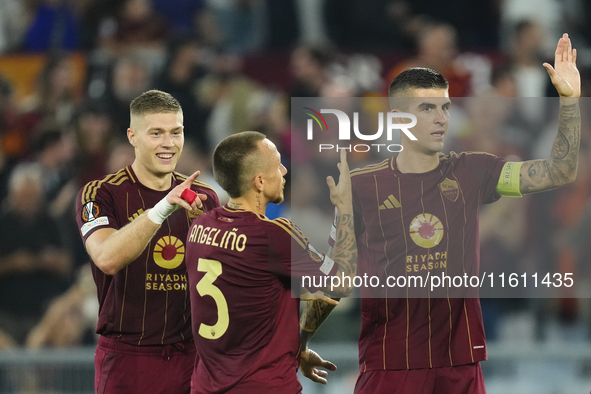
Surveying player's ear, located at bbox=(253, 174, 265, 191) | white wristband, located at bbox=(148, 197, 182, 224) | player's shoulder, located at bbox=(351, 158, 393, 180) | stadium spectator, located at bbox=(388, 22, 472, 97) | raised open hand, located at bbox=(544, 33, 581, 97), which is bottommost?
white wristband, located at bbox=(148, 197, 182, 224)

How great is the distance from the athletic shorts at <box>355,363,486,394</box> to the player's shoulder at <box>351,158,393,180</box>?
105 cm

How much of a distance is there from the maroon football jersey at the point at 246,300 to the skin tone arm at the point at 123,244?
0.28 m

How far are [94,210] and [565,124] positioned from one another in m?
2.51

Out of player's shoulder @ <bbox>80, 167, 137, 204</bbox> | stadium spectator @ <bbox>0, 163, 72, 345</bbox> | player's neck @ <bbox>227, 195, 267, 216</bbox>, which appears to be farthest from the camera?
stadium spectator @ <bbox>0, 163, 72, 345</bbox>

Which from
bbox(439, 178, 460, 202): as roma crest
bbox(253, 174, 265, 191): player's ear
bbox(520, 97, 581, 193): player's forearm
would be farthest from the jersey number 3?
bbox(520, 97, 581, 193): player's forearm

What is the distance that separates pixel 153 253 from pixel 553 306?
3871 millimetres

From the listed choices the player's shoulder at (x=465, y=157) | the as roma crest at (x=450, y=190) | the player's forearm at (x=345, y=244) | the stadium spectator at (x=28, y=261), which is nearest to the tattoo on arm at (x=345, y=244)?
the player's forearm at (x=345, y=244)

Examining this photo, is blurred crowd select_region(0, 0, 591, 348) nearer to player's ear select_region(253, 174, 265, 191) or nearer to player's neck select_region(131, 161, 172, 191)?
player's neck select_region(131, 161, 172, 191)

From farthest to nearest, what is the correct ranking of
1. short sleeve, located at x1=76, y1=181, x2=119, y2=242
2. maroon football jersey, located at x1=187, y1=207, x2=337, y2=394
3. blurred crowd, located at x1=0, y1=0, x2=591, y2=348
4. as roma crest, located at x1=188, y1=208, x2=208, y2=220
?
blurred crowd, located at x1=0, y1=0, x2=591, y2=348 → as roma crest, located at x1=188, y1=208, x2=208, y2=220 → short sleeve, located at x1=76, y1=181, x2=119, y2=242 → maroon football jersey, located at x1=187, y1=207, x2=337, y2=394

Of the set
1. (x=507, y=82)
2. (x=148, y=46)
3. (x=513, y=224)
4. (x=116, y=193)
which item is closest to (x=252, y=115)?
(x=148, y=46)

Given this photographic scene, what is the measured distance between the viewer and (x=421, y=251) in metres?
4.42

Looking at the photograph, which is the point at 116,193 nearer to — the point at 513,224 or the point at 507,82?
the point at 513,224

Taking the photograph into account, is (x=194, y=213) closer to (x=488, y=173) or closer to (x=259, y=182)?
(x=259, y=182)

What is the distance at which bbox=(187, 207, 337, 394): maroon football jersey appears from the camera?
4021mm
